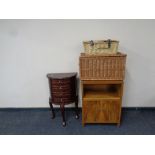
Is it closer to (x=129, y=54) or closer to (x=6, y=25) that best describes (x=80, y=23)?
(x=129, y=54)

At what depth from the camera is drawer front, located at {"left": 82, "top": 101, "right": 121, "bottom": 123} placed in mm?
2236

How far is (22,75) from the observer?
106 inches

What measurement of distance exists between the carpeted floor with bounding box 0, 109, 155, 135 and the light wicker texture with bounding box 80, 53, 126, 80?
2.61 ft

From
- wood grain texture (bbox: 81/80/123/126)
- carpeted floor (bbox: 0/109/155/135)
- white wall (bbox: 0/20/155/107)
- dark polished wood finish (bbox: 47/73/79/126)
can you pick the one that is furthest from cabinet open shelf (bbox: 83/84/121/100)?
carpeted floor (bbox: 0/109/155/135)

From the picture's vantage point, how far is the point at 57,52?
2.57 metres

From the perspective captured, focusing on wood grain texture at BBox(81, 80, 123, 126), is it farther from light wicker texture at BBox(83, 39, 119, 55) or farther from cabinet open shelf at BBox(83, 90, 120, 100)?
light wicker texture at BBox(83, 39, 119, 55)

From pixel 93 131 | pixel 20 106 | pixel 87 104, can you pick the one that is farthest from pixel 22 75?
pixel 93 131

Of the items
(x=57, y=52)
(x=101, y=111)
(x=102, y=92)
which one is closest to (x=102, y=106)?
(x=101, y=111)

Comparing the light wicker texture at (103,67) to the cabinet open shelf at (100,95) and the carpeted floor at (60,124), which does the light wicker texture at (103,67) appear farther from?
the carpeted floor at (60,124)

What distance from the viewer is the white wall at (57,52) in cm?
244

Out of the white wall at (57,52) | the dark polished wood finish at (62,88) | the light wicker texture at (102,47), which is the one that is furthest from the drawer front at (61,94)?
the light wicker texture at (102,47)

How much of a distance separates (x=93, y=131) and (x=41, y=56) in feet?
4.81

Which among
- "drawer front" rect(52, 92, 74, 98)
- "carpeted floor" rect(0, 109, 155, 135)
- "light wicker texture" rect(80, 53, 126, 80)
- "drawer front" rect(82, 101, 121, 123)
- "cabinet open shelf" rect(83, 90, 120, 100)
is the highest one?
"light wicker texture" rect(80, 53, 126, 80)

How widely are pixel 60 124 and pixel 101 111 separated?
70 centimetres
